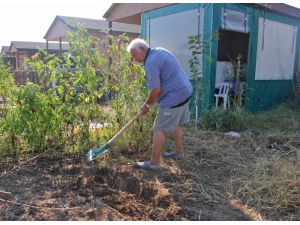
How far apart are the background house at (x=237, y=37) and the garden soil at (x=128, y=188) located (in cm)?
233

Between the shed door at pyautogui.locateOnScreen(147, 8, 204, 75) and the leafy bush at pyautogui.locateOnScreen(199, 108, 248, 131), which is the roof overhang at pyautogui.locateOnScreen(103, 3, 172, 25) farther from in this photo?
the leafy bush at pyautogui.locateOnScreen(199, 108, 248, 131)

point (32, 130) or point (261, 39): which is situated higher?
point (261, 39)

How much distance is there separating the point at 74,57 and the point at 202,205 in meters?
2.15

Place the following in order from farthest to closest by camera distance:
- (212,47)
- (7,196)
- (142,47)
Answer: (212,47) → (142,47) → (7,196)

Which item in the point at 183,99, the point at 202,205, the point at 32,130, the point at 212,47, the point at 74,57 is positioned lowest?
the point at 202,205

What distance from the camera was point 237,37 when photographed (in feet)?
29.4

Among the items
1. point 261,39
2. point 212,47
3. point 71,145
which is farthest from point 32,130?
point 261,39

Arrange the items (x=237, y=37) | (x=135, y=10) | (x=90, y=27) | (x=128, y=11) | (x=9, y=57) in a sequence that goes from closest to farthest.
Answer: (x=135, y=10), (x=128, y=11), (x=237, y=37), (x=90, y=27), (x=9, y=57)

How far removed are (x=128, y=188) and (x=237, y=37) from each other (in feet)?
24.0

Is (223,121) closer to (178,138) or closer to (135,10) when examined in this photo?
(178,138)

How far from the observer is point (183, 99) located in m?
3.38

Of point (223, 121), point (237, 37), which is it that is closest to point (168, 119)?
point (223, 121)

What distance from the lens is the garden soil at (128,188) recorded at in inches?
92.6

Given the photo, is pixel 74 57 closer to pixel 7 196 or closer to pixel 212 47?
pixel 7 196
